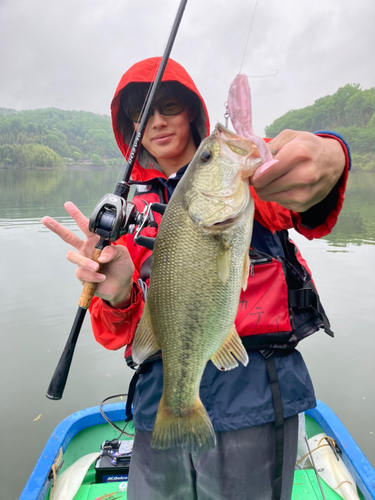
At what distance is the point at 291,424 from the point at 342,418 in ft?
8.84

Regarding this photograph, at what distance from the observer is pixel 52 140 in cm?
7306

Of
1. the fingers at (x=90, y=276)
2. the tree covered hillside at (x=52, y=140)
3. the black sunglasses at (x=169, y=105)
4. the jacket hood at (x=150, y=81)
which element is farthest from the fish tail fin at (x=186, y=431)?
the tree covered hillside at (x=52, y=140)

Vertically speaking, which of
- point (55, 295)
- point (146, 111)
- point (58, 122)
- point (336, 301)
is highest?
point (58, 122)

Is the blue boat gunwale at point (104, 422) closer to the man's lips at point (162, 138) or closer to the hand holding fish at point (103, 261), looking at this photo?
the hand holding fish at point (103, 261)

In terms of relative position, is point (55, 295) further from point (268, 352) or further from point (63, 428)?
point (268, 352)

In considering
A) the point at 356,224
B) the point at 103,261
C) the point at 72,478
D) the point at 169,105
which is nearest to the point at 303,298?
the point at 103,261

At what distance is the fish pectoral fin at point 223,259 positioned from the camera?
122 centimetres

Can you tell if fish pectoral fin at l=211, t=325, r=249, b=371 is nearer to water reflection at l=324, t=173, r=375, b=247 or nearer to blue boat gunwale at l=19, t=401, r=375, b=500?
blue boat gunwale at l=19, t=401, r=375, b=500

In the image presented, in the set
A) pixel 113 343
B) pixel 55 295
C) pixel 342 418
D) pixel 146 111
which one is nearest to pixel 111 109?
pixel 146 111

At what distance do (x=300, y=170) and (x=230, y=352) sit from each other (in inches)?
30.8

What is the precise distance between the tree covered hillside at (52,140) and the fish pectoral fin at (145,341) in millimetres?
66930

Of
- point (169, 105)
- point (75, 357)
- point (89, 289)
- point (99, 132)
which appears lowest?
point (75, 357)

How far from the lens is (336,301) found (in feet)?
21.6

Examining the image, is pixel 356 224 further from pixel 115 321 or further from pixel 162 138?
pixel 115 321
